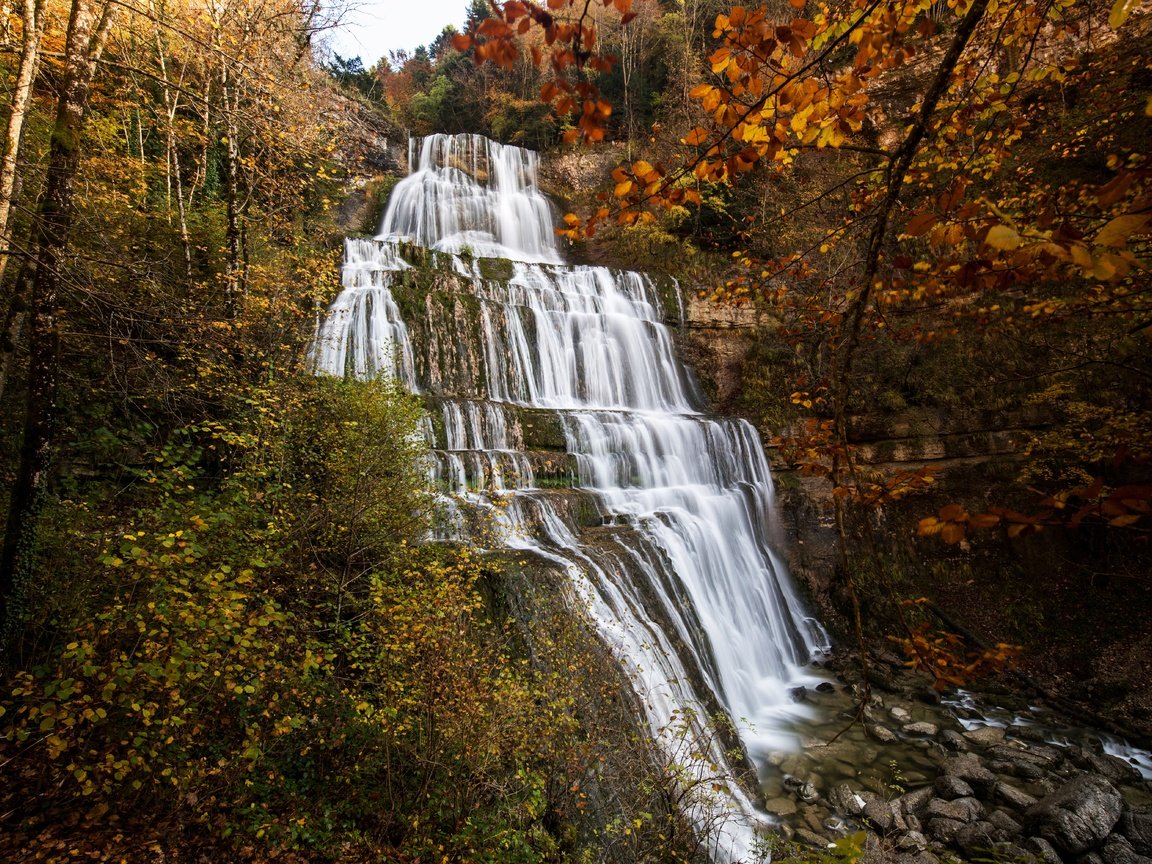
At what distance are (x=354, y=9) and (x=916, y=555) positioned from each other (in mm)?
15212

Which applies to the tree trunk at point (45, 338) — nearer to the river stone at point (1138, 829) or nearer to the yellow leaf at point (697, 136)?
the yellow leaf at point (697, 136)

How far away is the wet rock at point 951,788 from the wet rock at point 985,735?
167 centimetres

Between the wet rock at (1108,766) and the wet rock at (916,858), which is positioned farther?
the wet rock at (1108,766)

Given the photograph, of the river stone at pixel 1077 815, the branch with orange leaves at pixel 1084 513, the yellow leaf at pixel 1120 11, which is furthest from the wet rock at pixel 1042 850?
the yellow leaf at pixel 1120 11

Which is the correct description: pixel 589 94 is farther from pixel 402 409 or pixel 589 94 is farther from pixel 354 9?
pixel 354 9

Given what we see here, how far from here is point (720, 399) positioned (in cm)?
1566

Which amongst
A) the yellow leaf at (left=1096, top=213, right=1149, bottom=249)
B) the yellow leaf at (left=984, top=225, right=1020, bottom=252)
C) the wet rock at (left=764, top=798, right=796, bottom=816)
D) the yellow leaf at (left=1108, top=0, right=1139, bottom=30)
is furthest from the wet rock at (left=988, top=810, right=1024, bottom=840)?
the yellow leaf at (left=1108, top=0, right=1139, bottom=30)

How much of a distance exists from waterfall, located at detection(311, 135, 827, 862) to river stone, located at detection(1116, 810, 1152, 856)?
359 cm

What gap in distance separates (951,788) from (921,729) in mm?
1771

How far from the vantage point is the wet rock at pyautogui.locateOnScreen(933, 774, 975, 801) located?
6.71m

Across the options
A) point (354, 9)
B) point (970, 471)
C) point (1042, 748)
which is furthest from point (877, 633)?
point (354, 9)

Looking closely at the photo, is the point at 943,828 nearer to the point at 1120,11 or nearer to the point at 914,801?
the point at 914,801

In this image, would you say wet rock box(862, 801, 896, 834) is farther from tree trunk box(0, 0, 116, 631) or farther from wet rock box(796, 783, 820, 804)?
tree trunk box(0, 0, 116, 631)

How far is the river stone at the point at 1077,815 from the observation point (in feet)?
19.1
